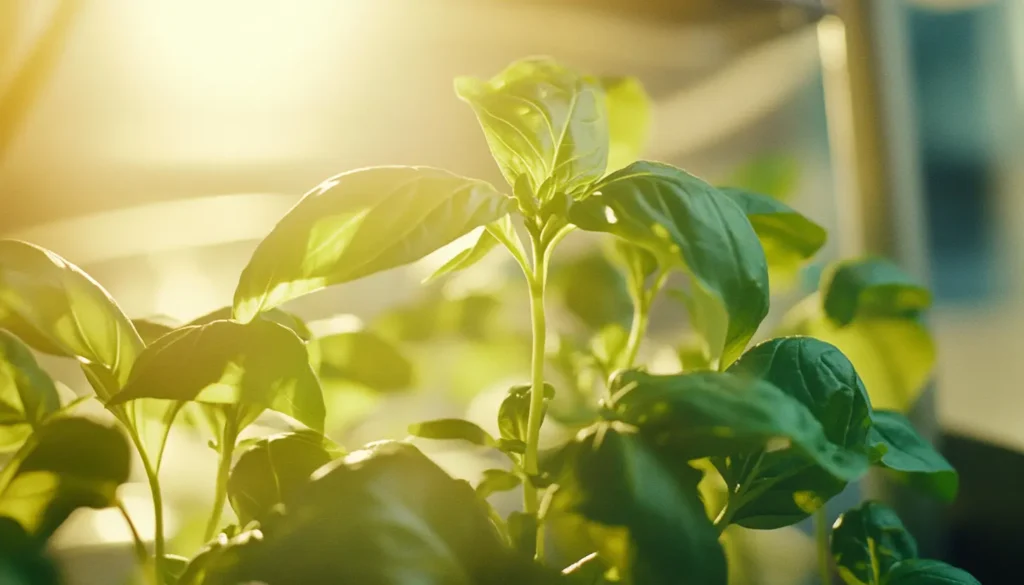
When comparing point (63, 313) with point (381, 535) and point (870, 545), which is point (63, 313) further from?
point (870, 545)

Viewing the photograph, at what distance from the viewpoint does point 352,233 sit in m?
0.34

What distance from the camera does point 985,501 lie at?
0.80m

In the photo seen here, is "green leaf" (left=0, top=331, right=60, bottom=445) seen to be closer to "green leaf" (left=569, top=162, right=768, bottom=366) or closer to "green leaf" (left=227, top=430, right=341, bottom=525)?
"green leaf" (left=227, top=430, right=341, bottom=525)

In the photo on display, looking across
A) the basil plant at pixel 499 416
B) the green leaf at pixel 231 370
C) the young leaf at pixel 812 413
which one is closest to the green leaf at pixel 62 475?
the basil plant at pixel 499 416

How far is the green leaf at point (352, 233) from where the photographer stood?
331 millimetres

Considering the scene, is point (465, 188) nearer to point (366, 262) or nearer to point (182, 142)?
point (366, 262)

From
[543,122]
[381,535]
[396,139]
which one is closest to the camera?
[381,535]

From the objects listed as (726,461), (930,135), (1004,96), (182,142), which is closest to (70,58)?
(182,142)

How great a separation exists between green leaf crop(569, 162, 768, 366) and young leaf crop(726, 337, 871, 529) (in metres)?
0.03

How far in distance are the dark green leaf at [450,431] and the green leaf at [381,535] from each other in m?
0.10

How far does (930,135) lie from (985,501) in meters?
0.63

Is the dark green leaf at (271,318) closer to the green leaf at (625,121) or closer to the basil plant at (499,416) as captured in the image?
the basil plant at (499,416)

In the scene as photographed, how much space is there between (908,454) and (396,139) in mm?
721

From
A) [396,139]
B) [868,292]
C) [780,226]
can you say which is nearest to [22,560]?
[780,226]
